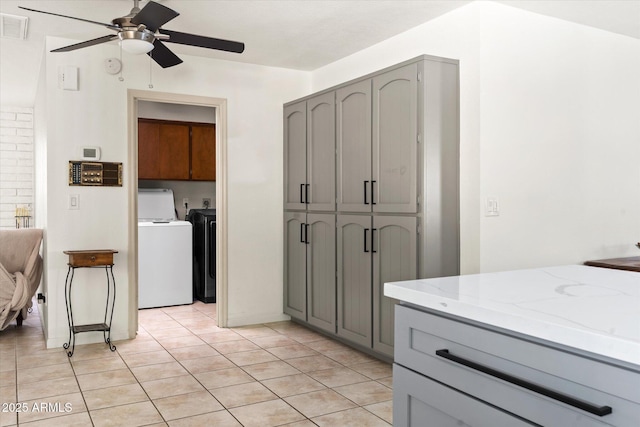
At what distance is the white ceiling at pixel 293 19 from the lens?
3385mm

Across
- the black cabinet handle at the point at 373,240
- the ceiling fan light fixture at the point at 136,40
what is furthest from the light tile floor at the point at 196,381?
the ceiling fan light fixture at the point at 136,40

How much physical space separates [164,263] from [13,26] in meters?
2.79

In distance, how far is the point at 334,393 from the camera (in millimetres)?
3160

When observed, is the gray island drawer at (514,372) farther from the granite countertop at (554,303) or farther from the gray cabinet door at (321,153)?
the gray cabinet door at (321,153)

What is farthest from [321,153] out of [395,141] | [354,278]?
[354,278]

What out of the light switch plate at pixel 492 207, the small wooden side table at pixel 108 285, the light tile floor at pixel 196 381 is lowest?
the light tile floor at pixel 196 381

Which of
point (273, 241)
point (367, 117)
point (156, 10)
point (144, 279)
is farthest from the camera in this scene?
point (144, 279)

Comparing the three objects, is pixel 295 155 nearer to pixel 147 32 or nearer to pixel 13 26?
pixel 147 32

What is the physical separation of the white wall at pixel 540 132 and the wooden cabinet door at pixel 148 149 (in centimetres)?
327

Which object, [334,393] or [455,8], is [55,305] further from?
[455,8]

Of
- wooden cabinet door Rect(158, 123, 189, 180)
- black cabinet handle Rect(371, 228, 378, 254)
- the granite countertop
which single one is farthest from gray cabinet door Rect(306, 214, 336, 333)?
wooden cabinet door Rect(158, 123, 189, 180)

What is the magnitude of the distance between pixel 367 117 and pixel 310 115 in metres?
0.88

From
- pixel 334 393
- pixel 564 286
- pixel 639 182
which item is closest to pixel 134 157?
pixel 334 393

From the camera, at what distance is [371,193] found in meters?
3.76
